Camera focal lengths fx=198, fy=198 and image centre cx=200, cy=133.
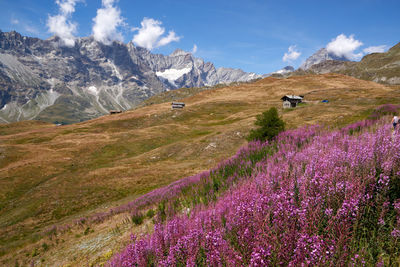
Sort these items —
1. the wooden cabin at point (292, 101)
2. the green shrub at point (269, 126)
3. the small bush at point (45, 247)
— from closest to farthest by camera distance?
the small bush at point (45, 247)
the green shrub at point (269, 126)
the wooden cabin at point (292, 101)

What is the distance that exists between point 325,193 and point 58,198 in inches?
1317

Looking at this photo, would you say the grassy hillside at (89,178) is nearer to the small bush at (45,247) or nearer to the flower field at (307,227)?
the small bush at (45,247)

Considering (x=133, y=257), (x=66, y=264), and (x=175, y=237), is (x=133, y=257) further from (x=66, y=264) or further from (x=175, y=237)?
(x=66, y=264)

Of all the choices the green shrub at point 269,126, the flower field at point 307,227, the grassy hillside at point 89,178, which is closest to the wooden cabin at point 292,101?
the grassy hillside at point 89,178

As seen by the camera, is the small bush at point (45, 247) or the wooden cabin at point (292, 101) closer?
the small bush at point (45, 247)

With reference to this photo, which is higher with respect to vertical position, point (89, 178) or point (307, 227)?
point (307, 227)

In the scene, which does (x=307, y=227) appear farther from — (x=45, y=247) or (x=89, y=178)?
(x=89, y=178)

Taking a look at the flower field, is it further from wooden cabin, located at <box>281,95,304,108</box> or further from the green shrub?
wooden cabin, located at <box>281,95,304,108</box>

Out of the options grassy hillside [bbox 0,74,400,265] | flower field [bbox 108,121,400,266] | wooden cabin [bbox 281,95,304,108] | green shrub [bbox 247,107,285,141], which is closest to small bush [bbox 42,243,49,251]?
grassy hillside [bbox 0,74,400,265]

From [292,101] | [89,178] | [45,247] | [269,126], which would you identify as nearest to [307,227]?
[45,247]

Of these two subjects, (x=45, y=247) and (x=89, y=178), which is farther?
(x=89, y=178)

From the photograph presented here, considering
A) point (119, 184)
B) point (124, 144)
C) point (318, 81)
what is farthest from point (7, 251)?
point (318, 81)

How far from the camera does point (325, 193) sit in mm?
3459

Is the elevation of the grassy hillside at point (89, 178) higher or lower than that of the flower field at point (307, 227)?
lower
